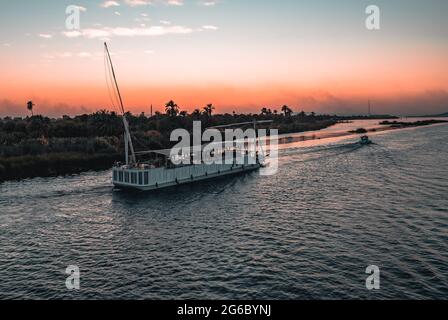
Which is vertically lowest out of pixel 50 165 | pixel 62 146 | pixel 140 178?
pixel 140 178

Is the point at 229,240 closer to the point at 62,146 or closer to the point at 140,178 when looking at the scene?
the point at 140,178

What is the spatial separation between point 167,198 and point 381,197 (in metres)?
36.3

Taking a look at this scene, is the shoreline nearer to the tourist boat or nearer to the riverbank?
the riverbank

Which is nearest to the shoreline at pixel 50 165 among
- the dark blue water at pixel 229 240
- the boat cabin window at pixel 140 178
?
the dark blue water at pixel 229 240

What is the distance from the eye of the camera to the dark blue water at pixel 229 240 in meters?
31.8

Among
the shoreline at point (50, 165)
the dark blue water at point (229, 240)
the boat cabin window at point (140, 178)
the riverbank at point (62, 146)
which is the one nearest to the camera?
the dark blue water at point (229, 240)

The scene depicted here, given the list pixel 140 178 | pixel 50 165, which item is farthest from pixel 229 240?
pixel 50 165

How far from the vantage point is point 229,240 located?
1709 inches

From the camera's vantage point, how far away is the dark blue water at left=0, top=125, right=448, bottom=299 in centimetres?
3177

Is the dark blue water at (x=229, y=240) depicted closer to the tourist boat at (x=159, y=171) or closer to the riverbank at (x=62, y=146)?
the tourist boat at (x=159, y=171)
